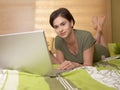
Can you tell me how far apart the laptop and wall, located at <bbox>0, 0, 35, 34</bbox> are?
192cm

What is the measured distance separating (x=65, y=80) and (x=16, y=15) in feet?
7.13

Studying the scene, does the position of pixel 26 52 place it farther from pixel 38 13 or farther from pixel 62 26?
pixel 38 13

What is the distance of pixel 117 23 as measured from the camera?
3309 millimetres

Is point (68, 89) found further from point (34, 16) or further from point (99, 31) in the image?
point (34, 16)

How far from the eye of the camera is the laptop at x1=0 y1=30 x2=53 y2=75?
1.08 meters

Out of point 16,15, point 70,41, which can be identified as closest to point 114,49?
point 70,41

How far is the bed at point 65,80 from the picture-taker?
3.08 feet

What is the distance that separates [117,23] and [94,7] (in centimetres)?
47

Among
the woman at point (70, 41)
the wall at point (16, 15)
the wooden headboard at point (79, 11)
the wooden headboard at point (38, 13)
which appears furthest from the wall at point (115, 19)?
the woman at point (70, 41)

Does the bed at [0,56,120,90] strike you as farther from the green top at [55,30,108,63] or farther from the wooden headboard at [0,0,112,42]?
the wooden headboard at [0,0,112,42]

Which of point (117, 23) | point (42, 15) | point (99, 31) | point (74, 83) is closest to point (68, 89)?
point (74, 83)

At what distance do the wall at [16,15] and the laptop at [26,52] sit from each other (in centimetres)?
192

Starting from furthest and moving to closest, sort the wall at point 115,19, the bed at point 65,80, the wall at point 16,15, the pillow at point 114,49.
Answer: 1. the wall at point 115,19
2. the wall at point 16,15
3. the pillow at point 114,49
4. the bed at point 65,80

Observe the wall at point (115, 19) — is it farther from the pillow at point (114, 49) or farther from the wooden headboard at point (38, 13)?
the pillow at point (114, 49)
